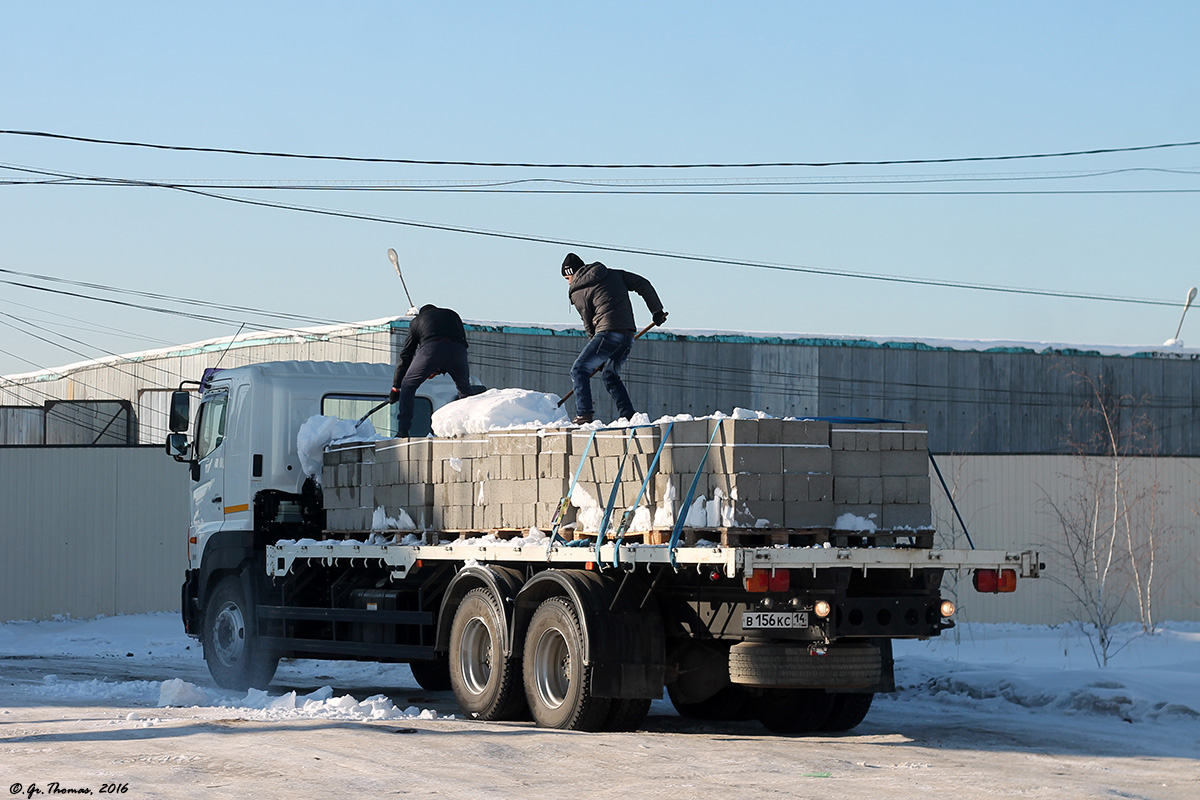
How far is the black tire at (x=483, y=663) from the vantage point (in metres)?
10.5

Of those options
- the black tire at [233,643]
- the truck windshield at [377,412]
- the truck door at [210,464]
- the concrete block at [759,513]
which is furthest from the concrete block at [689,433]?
the truck door at [210,464]

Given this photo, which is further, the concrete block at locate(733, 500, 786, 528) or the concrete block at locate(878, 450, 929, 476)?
the concrete block at locate(878, 450, 929, 476)

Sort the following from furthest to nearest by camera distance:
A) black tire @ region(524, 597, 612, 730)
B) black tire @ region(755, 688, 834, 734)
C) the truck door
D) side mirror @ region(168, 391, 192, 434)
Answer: side mirror @ region(168, 391, 192, 434) < the truck door < black tire @ region(755, 688, 834, 734) < black tire @ region(524, 597, 612, 730)

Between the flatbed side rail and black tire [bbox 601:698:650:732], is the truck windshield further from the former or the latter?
black tire [bbox 601:698:650:732]

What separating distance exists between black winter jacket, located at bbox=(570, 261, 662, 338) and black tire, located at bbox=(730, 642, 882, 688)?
365cm

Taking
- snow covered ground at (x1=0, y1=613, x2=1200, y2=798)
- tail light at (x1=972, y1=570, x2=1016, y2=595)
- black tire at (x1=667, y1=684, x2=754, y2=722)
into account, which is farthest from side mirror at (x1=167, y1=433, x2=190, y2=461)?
tail light at (x1=972, y1=570, x2=1016, y2=595)

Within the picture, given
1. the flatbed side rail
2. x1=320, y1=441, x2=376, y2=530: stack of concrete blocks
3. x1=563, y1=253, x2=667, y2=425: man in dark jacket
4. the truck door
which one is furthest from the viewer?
the truck door

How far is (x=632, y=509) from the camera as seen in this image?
939 centimetres

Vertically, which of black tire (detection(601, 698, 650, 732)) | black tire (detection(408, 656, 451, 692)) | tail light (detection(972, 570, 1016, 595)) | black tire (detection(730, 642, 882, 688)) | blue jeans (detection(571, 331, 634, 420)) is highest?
blue jeans (detection(571, 331, 634, 420))

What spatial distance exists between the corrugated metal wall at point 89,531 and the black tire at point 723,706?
15021 mm

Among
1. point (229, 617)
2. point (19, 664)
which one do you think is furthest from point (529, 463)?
point (19, 664)

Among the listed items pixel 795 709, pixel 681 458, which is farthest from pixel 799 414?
pixel 681 458

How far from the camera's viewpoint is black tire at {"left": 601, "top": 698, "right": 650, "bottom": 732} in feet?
31.9

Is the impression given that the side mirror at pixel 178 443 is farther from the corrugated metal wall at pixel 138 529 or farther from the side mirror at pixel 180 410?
the corrugated metal wall at pixel 138 529
